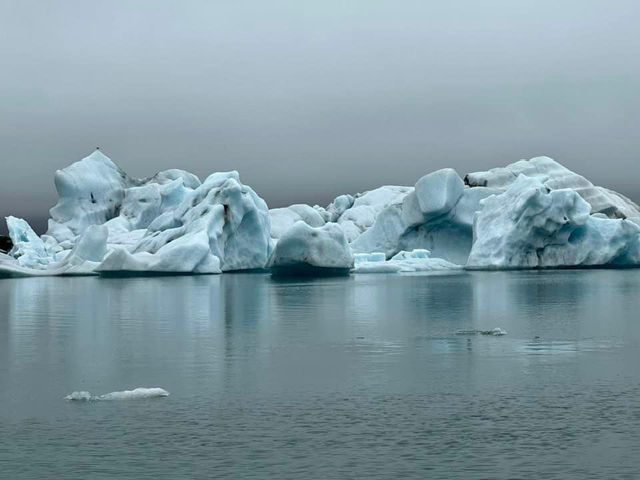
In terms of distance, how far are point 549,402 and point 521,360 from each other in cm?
332

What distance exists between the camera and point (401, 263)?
156 ft

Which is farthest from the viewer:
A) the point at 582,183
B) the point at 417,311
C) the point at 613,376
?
the point at 582,183

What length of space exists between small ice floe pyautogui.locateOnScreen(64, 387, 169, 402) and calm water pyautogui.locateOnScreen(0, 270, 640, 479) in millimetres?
175

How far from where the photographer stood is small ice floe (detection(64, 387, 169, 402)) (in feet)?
36.6

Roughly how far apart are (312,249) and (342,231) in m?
1.42

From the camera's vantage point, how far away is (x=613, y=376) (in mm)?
12578

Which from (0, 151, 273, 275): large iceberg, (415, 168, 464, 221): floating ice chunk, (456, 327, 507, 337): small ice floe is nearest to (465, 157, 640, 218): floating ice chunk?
(415, 168, 464, 221): floating ice chunk

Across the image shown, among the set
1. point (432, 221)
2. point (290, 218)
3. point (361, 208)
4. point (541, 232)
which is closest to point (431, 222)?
point (432, 221)

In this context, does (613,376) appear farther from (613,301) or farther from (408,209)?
(408,209)

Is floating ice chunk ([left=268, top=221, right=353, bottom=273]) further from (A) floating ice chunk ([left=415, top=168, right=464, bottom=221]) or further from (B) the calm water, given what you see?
(B) the calm water

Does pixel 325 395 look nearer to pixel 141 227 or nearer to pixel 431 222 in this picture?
pixel 431 222

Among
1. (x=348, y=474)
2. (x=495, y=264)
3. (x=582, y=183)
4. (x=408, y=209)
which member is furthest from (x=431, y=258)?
(x=348, y=474)

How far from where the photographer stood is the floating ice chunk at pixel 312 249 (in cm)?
4031

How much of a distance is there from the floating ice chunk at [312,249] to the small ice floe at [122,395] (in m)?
28.6
